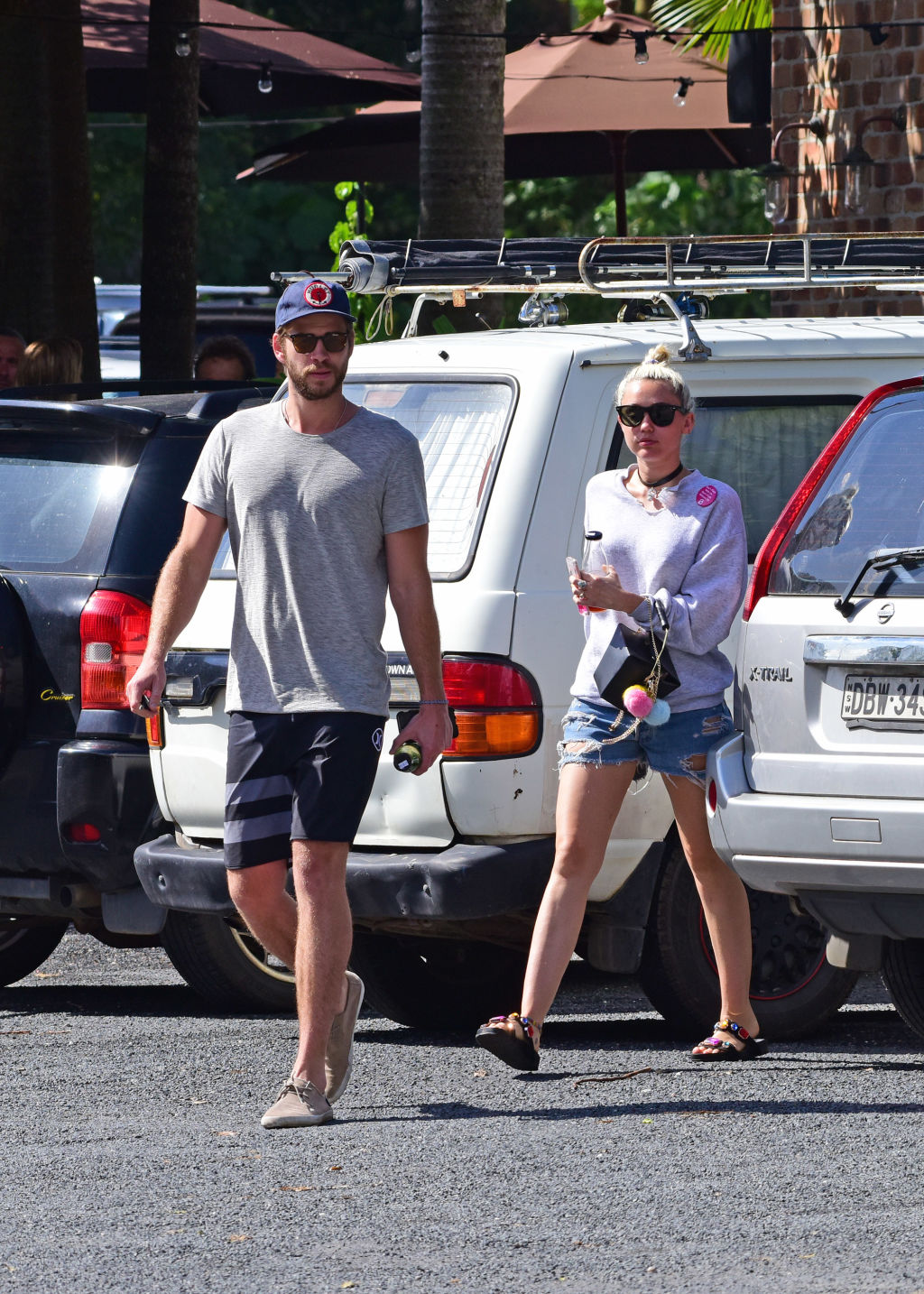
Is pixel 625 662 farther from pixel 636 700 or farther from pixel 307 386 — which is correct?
pixel 307 386

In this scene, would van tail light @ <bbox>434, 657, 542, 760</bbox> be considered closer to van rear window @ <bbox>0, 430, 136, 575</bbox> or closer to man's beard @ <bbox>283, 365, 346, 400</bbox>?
man's beard @ <bbox>283, 365, 346, 400</bbox>

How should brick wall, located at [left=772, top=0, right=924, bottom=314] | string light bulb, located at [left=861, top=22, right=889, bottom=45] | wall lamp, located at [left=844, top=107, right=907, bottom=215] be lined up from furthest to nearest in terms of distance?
1. wall lamp, located at [left=844, top=107, right=907, bottom=215]
2. brick wall, located at [left=772, top=0, right=924, bottom=314]
3. string light bulb, located at [left=861, top=22, right=889, bottom=45]

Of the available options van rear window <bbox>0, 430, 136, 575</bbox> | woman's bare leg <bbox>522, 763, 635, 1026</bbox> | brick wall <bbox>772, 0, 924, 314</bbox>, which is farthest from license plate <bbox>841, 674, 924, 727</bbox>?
brick wall <bbox>772, 0, 924, 314</bbox>

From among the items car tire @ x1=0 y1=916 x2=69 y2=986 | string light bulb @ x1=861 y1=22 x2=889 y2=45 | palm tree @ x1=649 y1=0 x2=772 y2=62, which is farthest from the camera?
palm tree @ x1=649 y1=0 x2=772 y2=62

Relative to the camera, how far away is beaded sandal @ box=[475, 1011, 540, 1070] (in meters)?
6.09

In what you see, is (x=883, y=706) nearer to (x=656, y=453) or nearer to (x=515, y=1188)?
(x=656, y=453)

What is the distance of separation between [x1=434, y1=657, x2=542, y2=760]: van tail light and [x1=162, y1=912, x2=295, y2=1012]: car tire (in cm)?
138

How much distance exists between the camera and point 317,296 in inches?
231

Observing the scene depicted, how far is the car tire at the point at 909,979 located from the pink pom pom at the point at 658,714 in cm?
87

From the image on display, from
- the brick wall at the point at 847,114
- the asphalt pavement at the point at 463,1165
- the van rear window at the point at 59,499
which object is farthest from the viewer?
the brick wall at the point at 847,114

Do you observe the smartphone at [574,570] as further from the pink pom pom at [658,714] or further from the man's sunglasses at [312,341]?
the man's sunglasses at [312,341]

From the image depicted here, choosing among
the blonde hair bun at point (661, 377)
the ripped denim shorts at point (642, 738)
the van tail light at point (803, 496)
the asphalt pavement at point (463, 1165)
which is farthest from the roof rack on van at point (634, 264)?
the asphalt pavement at point (463, 1165)

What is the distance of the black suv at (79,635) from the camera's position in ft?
23.1

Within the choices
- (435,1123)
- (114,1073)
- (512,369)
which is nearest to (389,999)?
(114,1073)
